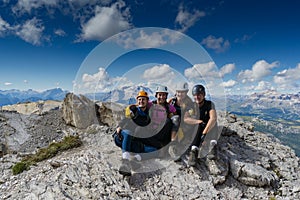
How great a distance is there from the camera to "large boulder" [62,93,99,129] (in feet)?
70.0

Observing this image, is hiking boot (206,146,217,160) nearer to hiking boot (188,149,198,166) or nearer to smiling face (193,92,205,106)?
hiking boot (188,149,198,166)

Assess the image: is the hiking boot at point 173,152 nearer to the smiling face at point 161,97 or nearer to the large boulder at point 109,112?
the smiling face at point 161,97

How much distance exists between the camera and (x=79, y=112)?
70.0 ft

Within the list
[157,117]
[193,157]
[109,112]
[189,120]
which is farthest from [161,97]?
[109,112]

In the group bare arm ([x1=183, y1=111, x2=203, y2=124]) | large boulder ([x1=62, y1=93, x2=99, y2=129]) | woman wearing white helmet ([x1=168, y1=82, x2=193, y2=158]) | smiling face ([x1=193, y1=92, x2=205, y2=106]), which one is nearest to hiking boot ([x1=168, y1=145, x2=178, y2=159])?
woman wearing white helmet ([x1=168, y1=82, x2=193, y2=158])

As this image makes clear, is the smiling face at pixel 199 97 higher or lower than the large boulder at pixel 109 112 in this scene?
higher

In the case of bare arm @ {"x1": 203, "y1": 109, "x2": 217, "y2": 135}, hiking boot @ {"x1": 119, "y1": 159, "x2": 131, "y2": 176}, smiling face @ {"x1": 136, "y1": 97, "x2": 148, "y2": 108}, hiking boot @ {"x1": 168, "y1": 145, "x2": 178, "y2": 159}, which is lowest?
hiking boot @ {"x1": 119, "y1": 159, "x2": 131, "y2": 176}

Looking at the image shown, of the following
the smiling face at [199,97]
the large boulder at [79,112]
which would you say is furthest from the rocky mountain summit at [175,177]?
the large boulder at [79,112]

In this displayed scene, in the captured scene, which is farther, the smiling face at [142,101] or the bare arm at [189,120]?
the bare arm at [189,120]

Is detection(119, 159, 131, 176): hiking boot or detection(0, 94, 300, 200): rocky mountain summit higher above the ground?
detection(119, 159, 131, 176): hiking boot

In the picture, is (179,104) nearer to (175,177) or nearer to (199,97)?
(199,97)

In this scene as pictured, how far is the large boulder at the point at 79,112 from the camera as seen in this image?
21328 millimetres

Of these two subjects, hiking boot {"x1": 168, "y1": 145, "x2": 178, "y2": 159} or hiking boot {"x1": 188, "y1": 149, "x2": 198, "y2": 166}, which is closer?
hiking boot {"x1": 188, "y1": 149, "x2": 198, "y2": 166}

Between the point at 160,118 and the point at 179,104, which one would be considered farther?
the point at 179,104
